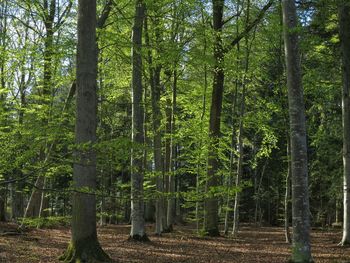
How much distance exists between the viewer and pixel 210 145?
1631 centimetres

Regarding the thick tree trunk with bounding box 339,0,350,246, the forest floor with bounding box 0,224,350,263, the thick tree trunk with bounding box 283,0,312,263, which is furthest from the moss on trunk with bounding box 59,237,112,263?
the thick tree trunk with bounding box 339,0,350,246

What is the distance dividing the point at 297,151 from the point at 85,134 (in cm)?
440

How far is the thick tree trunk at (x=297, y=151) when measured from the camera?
27.5ft

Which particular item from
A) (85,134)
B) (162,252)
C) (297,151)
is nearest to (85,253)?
(85,134)

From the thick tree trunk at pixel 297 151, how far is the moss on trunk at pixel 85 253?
3965 mm

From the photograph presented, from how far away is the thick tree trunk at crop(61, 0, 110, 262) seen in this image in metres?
8.78

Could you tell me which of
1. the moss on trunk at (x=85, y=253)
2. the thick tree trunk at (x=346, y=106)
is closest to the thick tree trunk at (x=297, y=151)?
the moss on trunk at (x=85, y=253)

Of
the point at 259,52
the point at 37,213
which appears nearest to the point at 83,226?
the point at 37,213

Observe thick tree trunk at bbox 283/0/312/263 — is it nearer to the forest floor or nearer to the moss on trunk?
the forest floor

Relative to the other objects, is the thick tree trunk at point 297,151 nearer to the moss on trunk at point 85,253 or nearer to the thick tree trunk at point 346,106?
the moss on trunk at point 85,253

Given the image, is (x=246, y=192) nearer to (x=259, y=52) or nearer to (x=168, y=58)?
(x=259, y=52)

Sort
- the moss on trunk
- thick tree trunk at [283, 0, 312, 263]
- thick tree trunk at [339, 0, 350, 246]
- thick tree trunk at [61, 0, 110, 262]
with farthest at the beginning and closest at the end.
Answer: thick tree trunk at [339, 0, 350, 246], thick tree trunk at [61, 0, 110, 262], the moss on trunk, thick tree trunk at [283, 0, 312, 263]

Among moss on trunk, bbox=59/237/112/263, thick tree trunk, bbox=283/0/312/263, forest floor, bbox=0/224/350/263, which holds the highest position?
thick tree trunk, bbox=283/0/312/263

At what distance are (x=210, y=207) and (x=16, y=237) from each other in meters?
7.42
